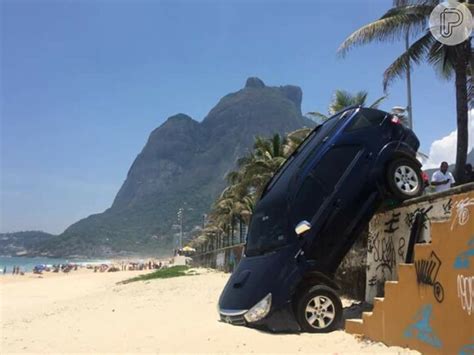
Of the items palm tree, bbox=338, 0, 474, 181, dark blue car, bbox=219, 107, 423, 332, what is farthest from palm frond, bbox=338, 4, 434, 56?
dark blue car, bbox=219, 107, 423, 332

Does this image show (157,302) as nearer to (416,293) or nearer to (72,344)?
(72,344)

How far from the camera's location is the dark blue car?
8359 millimetres

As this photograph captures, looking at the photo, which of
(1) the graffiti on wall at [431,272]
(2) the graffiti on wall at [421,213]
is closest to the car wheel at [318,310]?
(2) the graffiti on wall at [421,213]

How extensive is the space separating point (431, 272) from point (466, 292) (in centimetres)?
75

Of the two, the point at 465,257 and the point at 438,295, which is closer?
the point at 465,257

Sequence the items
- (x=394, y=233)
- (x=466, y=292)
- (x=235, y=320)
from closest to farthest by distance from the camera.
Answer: (x=466, y=292), (x=235, y=320), (x=394, y=233)

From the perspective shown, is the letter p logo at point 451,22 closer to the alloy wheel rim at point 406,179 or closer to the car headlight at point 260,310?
the alloy wheel rim at point 406,179

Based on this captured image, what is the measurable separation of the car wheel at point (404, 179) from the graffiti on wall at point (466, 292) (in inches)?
144

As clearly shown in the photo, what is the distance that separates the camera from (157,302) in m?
15.4

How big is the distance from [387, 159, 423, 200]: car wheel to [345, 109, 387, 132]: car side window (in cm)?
85

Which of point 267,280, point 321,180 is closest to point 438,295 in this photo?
point 267,280

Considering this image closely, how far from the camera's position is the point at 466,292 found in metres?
5.50

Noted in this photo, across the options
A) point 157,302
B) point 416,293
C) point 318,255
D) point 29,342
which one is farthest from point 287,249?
point 157,302

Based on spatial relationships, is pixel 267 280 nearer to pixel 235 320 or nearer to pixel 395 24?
pixel 235 320
